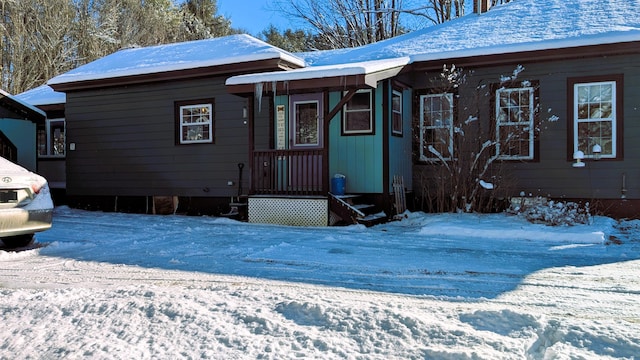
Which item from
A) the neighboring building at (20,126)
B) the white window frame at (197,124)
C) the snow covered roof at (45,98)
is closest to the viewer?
the white window frame at (197,124)

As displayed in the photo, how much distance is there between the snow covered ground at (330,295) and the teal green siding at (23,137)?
640 centimetres

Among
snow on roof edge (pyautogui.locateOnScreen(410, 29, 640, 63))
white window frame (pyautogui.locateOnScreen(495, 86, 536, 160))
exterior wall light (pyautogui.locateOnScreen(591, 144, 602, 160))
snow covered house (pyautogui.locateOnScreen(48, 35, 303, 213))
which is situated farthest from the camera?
snow covered house (pyautogui.locateOnScreen(48, 35, 303, 213))

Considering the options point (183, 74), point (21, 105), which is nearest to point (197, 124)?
point (183, 74)

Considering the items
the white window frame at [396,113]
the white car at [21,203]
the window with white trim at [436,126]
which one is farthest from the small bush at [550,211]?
the white car at [21,203]

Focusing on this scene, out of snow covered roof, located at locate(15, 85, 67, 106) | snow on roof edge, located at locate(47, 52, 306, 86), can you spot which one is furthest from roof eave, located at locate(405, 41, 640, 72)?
snow covered roof, located at locate(15, 85, 67, 106)

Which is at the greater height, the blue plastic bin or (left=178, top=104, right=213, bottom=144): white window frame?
(left=178, top=104, right=213, bottom=144): white window frame

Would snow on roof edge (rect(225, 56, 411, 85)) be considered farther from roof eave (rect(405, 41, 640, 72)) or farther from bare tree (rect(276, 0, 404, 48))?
bare tree (rect(276, 0, 404, 48))

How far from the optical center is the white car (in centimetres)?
596

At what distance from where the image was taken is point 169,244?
279 inches

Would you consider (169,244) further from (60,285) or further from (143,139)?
(143,139)

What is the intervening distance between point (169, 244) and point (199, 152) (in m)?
4.51

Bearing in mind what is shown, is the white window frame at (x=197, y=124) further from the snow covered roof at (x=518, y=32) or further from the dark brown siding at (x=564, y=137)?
the dark brown siding at (x=564, y=137)

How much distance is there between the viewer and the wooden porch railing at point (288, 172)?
30.5ft

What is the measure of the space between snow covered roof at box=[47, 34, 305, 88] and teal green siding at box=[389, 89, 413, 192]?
8.24ft
